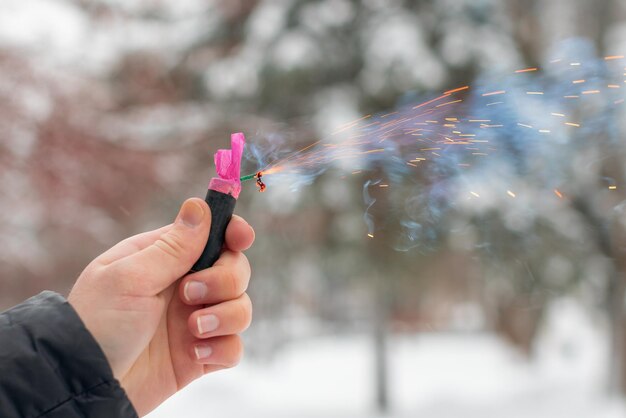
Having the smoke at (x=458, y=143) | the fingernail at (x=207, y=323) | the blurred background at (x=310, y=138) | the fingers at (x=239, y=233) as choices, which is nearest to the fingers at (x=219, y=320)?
the fingernail at (x=207, y=323)

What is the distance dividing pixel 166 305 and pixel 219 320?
106 mm

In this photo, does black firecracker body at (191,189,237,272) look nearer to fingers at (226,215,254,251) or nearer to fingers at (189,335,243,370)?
fingers at (226,215,254,251)

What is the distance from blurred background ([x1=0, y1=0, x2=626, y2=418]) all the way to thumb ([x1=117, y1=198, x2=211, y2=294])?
462 cm

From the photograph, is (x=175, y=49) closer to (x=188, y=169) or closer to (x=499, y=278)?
(x=188, y=169)

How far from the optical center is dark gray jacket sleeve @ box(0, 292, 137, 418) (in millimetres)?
854

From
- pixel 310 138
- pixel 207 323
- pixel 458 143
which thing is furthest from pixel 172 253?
pixel 310 138

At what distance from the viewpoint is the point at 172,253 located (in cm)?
100

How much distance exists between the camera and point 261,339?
47.0 feet

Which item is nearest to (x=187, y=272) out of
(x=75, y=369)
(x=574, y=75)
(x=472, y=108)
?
(x=75, y=369)

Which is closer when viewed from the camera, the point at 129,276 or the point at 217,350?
the point at 129,276

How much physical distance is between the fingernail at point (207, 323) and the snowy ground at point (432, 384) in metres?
6.92

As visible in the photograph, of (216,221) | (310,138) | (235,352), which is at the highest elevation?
(216,221)

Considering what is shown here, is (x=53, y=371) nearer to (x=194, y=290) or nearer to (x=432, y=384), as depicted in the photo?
(x=194, y=290)

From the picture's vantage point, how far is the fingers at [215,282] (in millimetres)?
1042
